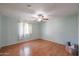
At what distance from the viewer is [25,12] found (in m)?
1.35

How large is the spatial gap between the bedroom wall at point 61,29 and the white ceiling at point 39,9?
118 mm

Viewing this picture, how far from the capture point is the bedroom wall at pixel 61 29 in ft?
4.44

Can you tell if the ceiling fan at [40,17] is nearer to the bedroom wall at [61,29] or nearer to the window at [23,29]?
the bedroom wall at [61,29]

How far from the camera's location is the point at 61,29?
146cm

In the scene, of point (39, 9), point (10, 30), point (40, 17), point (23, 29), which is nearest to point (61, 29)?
point (40, 17)

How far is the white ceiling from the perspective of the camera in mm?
1268

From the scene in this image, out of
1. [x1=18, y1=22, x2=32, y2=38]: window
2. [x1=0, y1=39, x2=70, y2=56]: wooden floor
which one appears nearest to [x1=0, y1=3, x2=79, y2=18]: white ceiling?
[x1=18, y1=22, x2=32, y2=38]: window

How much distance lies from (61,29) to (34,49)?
66 centimetres

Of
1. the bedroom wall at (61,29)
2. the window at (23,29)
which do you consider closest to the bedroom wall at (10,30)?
the window at (23,29)

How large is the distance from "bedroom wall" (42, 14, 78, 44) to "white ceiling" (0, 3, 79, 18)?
118 millimetres

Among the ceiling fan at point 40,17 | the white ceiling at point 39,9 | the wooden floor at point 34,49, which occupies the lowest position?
the wooden floor at point 34,49

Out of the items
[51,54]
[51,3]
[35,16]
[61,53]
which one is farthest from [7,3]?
[61,53]

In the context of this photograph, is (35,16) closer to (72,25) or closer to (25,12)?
(25,12)

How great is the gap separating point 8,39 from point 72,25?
123cm
